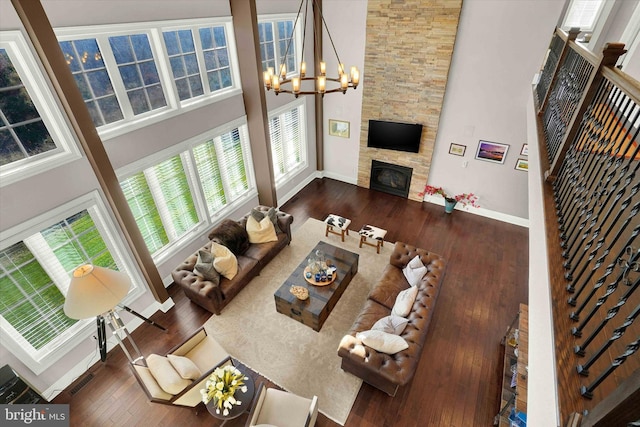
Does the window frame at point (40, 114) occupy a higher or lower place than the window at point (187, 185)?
higher

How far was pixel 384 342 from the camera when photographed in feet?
12.3

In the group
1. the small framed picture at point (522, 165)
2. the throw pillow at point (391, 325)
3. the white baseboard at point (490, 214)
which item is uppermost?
the small framed picture at point (522, 165)

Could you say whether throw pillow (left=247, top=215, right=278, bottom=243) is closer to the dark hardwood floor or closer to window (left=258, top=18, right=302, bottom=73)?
the dark hardwood floor

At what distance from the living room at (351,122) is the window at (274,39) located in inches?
9.1

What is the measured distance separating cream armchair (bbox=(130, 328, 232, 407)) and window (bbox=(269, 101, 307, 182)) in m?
4.59

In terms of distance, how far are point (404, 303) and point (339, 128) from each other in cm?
533

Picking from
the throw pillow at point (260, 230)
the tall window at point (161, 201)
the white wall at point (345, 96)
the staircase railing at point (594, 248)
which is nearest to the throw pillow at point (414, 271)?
the staircase railing at point (594, 248)

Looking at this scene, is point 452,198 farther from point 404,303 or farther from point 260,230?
point 260,230

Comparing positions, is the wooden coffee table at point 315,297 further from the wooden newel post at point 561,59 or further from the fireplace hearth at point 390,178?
the wooden newel post at point 561,59

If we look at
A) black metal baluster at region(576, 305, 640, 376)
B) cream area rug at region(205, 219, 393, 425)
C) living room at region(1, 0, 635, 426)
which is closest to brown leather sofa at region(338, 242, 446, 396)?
cream area rug at region(205, 219, 393, 425)

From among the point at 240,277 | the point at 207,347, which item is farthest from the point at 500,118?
the point at 207,347

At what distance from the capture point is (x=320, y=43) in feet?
23.5

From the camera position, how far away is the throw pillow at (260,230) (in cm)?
590

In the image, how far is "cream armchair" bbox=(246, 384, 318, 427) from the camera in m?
3.38
